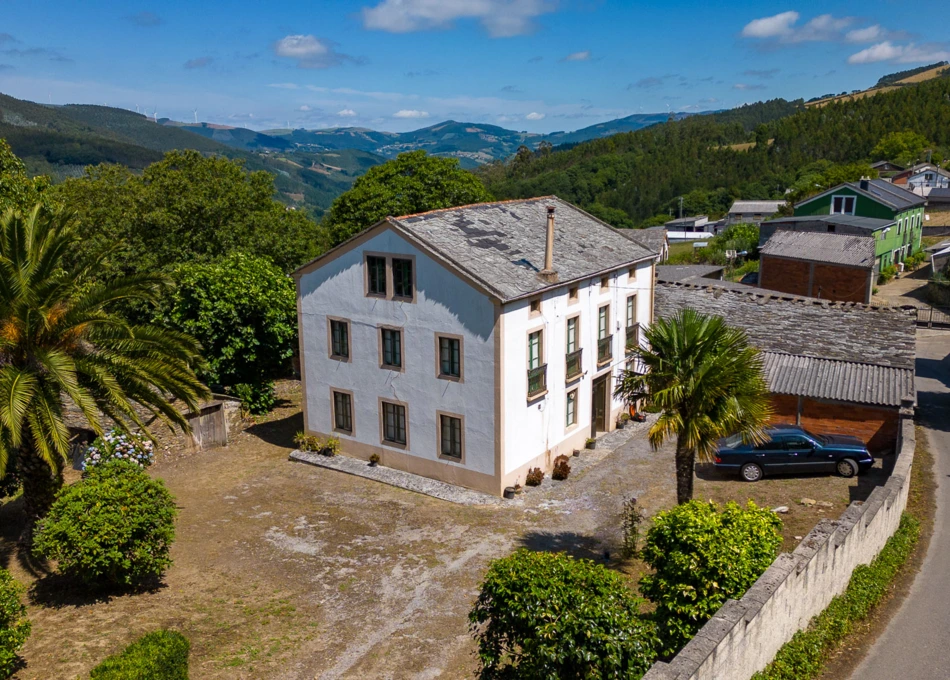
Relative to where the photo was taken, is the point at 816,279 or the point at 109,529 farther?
the point at 816,279

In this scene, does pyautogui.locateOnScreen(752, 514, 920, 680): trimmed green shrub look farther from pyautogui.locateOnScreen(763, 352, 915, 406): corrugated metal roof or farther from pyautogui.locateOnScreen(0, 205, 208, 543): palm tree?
pyautogui.locateOnScreen(0, 205, 208, 543): palm tree

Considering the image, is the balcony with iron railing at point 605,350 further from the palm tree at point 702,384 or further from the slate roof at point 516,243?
the palm tree at point 702,384

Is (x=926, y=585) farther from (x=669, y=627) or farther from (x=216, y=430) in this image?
(x=216, y=430)

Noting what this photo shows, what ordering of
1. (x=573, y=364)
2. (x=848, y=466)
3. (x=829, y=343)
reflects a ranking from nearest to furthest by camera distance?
(x=848, y=466), (x=573, y=364), (x=829, y=343)

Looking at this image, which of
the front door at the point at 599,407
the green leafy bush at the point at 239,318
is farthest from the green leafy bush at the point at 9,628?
the front door at the point at 599,407

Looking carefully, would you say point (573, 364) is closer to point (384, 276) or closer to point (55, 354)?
point (384, 276)

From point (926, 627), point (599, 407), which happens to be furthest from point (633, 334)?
point (926, 627)

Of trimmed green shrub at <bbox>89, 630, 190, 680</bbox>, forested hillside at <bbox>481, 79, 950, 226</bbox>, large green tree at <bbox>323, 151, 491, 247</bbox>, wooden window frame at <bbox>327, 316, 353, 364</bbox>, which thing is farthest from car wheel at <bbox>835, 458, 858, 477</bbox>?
forested hillside at <bbox>481, 79, 950, 226</bbox>
